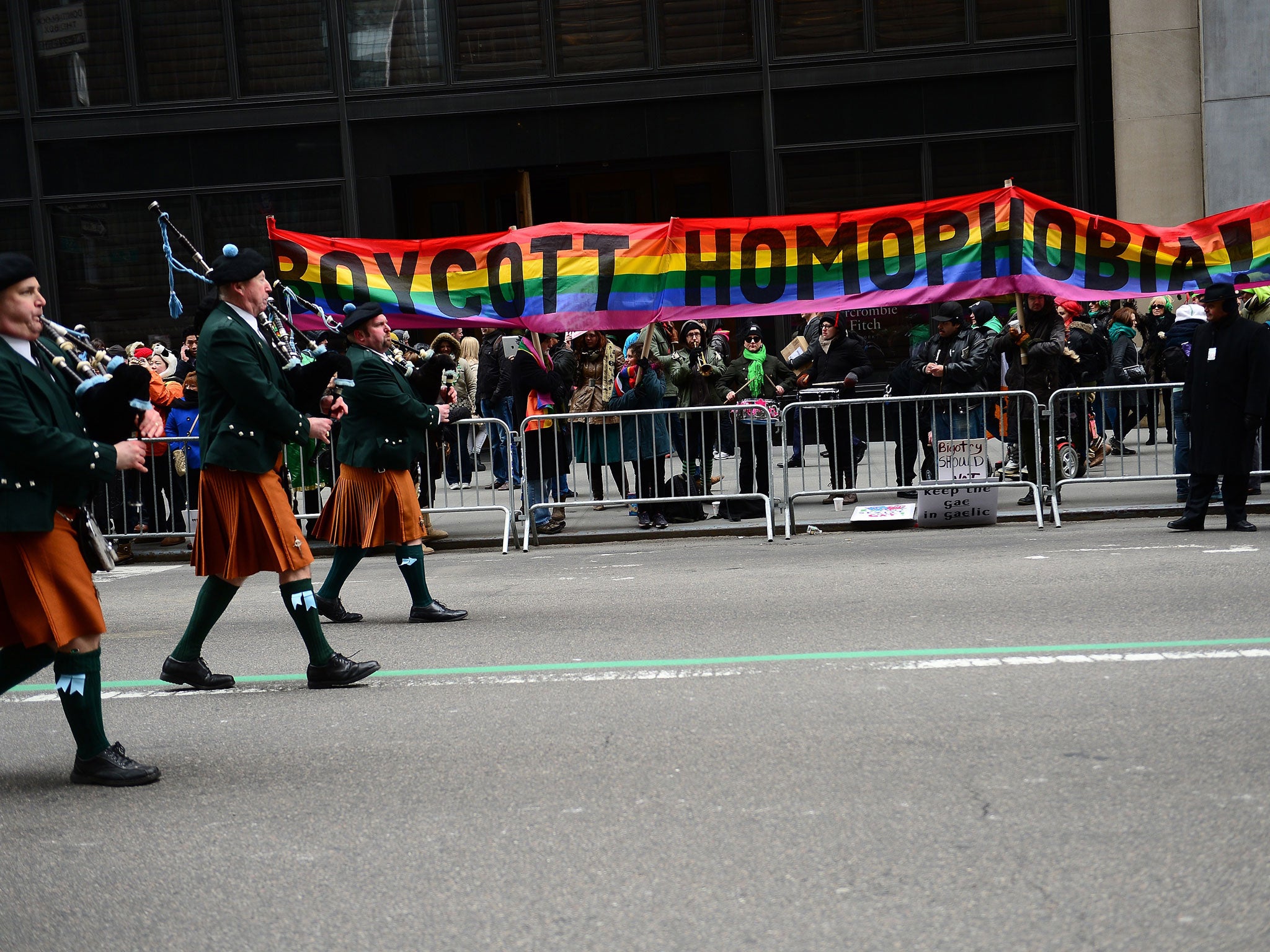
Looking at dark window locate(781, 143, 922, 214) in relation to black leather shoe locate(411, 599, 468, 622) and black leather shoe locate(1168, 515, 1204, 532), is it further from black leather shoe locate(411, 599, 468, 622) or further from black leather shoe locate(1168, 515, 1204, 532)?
black leather shoe locate(411, 599, 468, 622)

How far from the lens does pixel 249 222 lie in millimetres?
21188

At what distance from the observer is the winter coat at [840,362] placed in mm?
14711

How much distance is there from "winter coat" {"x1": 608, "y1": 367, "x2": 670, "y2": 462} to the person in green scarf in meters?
0.80

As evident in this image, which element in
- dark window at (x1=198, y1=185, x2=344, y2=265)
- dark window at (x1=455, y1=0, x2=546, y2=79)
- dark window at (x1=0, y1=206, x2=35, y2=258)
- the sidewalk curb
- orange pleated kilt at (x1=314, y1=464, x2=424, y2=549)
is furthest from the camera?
dark window at (x1=0, y1=206, x2=35, y2=258)

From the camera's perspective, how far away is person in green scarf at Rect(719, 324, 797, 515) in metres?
12.7

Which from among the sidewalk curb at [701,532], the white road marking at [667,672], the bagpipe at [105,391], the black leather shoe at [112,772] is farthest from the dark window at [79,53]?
the black leather shoe at [112,772]

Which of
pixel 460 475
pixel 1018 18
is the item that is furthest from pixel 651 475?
pixel 1018 18

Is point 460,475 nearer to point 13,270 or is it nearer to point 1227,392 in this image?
point 1227,392

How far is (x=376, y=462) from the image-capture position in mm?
7953

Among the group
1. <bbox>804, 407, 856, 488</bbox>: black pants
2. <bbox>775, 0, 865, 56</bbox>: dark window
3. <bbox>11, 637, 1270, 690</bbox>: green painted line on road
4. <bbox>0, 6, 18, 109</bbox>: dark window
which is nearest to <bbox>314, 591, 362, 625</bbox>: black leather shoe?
<bbox>11, 637, 1270, 690</bbox>: green painted line on road

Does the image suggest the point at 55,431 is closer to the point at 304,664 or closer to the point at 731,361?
the point at 304,664

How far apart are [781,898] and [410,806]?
4.77 feet

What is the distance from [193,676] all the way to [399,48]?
53.1ft

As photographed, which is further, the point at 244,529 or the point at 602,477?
the point at 602,477
